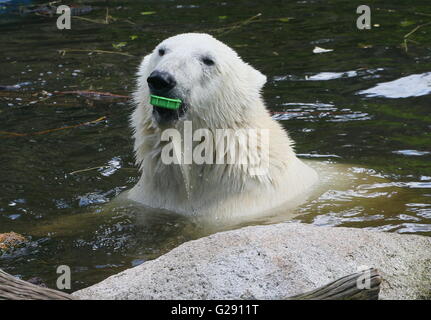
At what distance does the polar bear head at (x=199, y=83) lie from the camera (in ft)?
14.3

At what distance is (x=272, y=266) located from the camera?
10.5 ft

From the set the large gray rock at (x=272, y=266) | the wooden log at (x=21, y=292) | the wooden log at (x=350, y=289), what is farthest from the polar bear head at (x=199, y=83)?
the wooden log at (x=350, y=289)

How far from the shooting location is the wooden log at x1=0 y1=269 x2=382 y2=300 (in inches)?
108

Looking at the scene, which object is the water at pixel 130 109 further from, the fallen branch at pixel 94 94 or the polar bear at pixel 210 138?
the polar bear at pixel 210 138

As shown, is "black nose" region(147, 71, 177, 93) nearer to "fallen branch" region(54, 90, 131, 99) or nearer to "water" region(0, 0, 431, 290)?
"water" region(0, 0, 431, 290)

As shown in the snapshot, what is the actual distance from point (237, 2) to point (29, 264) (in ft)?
25.0

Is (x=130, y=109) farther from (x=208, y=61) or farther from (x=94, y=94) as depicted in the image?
(x=208, y=61)

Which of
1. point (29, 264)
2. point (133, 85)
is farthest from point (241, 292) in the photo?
point (133, 85)

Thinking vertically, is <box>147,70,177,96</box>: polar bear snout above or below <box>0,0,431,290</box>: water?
above

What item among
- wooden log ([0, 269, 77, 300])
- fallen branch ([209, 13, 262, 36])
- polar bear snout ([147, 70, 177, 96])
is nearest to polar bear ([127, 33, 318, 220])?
polar bear snout ([147, 70, 177, 96])

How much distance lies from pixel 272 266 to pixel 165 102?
1.44m

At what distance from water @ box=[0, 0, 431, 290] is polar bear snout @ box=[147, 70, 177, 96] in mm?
933

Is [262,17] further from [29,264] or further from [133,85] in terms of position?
[29,264]

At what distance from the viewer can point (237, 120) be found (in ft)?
15.5
